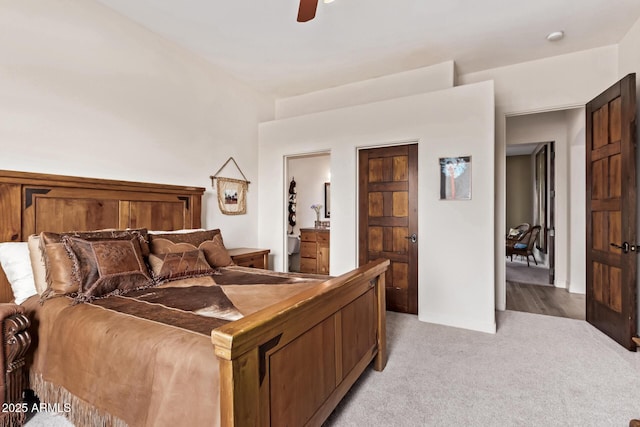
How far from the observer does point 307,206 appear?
20.5 ft

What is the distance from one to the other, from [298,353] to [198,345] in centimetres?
44

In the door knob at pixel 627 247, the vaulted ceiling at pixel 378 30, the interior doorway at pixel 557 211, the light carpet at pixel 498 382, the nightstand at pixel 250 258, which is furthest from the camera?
the interior doorway at pixel 557 211

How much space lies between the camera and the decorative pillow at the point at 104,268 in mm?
1852

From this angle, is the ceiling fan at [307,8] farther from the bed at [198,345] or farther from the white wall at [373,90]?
the white wall at [373,90]

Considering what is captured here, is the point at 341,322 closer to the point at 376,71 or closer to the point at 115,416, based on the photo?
the point at 115,416

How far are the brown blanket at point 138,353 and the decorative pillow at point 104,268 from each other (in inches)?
3.7

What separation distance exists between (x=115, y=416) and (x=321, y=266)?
394 cm

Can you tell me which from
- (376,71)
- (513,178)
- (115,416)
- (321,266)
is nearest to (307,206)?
(321,266)

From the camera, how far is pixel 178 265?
2342mm

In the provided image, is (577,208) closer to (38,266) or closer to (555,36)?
(555,36)

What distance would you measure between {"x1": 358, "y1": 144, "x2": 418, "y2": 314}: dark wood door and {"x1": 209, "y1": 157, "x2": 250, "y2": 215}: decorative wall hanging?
1.62 metres

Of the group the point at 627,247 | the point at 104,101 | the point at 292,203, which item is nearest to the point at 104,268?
the point at 104,101

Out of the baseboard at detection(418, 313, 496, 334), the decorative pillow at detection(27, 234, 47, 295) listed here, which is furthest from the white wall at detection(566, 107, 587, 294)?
the decorative pillow at detection(27, 234, 47, 295)

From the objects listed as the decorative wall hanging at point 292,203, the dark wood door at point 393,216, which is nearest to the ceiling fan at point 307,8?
the dark wood door at point 393,216
